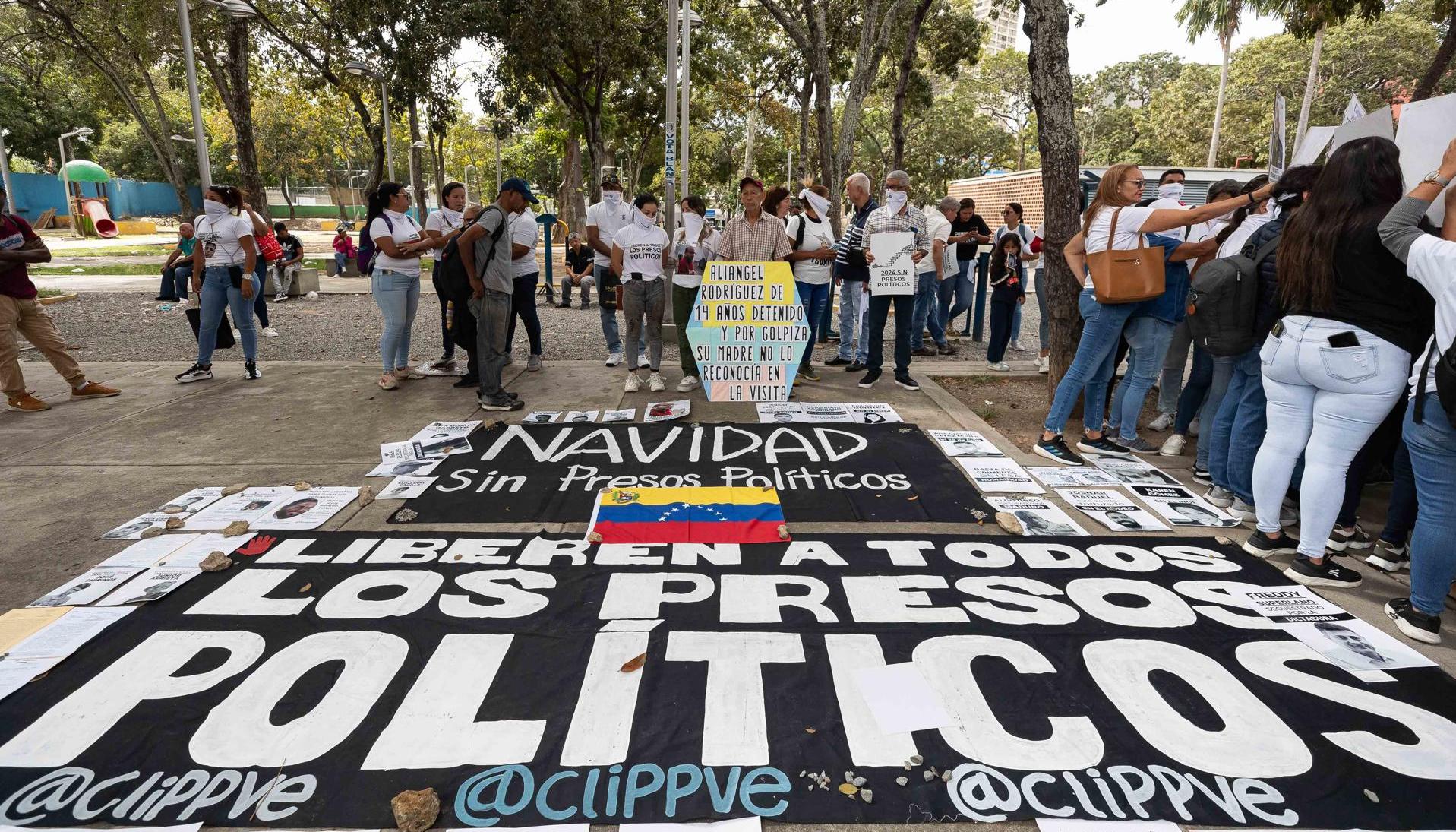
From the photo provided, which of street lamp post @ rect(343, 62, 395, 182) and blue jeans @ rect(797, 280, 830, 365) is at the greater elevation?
street lamp post @ rect(343, 62, 395, 182)

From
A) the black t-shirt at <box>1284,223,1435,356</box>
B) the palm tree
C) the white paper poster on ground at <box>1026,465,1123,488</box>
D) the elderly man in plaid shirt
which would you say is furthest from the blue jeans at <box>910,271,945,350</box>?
the palm tree

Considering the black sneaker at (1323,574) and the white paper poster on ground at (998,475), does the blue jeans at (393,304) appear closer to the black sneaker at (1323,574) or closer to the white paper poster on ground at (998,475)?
the white paper poster on ground at (998,475)

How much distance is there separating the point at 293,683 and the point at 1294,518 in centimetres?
496

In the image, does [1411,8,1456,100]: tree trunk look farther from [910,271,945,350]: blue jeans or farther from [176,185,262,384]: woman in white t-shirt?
[176,185,262,384]: woman in white t-shirt

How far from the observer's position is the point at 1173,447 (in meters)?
5.42

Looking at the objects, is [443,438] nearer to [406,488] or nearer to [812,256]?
[406,488]

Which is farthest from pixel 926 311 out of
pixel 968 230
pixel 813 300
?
pixel 813 300

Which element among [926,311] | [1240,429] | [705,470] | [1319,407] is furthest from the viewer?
[926,311]

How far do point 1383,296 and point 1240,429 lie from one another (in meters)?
1.22

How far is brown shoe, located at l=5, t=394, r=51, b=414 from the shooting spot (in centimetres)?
624

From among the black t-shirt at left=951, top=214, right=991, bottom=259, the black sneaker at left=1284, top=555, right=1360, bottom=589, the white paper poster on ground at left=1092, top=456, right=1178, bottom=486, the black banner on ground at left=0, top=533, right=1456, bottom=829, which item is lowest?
the black banner on ground at left=0, top=533, right=1456, bottom=829

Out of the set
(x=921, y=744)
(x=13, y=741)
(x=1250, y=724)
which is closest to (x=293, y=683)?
(x=13, y=741)

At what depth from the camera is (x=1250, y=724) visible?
2.53 metres

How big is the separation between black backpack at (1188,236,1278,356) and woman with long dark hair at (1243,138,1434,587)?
Result: 0.74 metres
